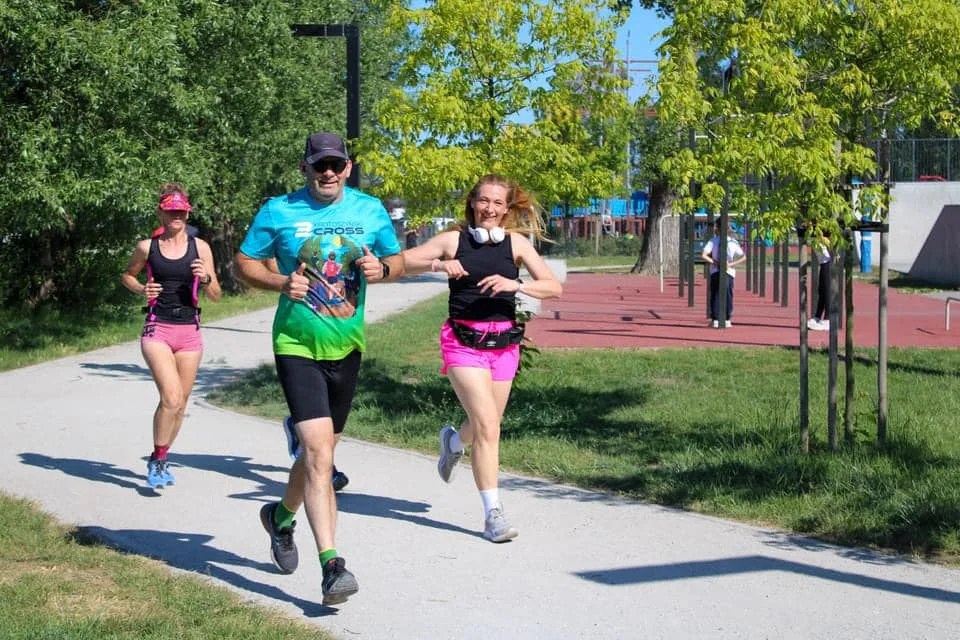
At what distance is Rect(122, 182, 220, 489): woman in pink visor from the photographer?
7.95 metres

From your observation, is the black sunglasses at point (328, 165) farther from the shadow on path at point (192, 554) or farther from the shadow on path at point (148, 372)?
the shadow on path at point (148, 372)

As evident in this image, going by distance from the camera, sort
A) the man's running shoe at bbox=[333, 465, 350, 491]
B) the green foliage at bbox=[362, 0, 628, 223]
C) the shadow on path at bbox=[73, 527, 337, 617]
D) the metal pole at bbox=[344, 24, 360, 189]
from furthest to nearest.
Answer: the metal pole at bbox=[344, 24, 360, 189]
the green foliage at bbox=[362, 0, 628, 223]
the man's running shoe at bbox=[333, 465, 350, 491]
the shadow on path at bbox=[73, 527, 337, 617]

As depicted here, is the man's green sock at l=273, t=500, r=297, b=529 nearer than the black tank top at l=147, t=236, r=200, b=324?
Yes

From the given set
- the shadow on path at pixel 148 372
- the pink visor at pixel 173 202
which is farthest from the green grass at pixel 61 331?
the pink visor at pixel 173 202

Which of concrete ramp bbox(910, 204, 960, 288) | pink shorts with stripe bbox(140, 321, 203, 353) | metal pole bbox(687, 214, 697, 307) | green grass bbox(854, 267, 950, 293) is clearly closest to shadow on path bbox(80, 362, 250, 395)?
pink shorts with stripe bbox(140, 321, 203, 353)

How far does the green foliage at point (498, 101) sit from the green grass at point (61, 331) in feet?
21.6

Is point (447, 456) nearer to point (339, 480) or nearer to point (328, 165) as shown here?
point (339, 480)

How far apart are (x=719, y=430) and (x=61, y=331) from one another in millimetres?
11983

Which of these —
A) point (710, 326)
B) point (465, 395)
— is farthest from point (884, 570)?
point (710, 326)

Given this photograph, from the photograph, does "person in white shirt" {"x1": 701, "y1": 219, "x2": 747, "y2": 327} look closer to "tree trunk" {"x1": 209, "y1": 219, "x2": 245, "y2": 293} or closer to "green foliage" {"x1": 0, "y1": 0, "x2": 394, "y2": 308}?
"green foliage" {"x1": 0, "y1": 0, "x2": 394, "y2": 308}

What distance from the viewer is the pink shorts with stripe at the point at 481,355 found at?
21.3ft

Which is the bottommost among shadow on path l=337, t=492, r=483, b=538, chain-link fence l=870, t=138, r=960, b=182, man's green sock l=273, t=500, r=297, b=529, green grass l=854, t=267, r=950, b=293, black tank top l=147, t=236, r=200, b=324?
shadow on path l=337, t=492, r=483, b=538

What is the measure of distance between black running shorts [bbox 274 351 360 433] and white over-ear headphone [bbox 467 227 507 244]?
48.2 inches

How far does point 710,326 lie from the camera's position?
1909 cm
